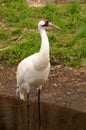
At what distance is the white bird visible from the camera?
917 cm

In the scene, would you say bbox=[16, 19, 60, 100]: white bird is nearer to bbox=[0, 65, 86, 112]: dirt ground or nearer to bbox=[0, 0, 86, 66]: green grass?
bbox=[0, 65, 86, 112]: dirt ground

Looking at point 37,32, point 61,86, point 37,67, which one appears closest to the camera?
point 37,67

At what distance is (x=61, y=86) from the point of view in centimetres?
1094

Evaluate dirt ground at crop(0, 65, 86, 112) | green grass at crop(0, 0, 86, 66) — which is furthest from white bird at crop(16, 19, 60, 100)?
green grass at crop(0, 0, 86, 66)

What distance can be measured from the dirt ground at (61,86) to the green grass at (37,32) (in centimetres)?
32

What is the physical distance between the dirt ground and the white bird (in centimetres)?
59

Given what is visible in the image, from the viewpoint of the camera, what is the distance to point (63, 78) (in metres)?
11.3

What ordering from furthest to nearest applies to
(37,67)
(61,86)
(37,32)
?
1. (37,32)
2. (61,86)
3. (37,67)

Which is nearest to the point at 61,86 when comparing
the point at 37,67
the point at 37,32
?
the point at 37,67

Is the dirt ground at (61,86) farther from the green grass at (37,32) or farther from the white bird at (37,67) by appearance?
the white bird at (37,67)

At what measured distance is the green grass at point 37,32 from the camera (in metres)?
12.3

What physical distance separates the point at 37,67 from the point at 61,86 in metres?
1.69

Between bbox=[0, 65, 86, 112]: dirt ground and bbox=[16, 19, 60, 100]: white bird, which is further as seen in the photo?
bbox=[0, 65, 86, 112]: dirt ground

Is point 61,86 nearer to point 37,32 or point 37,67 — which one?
point 37,67
